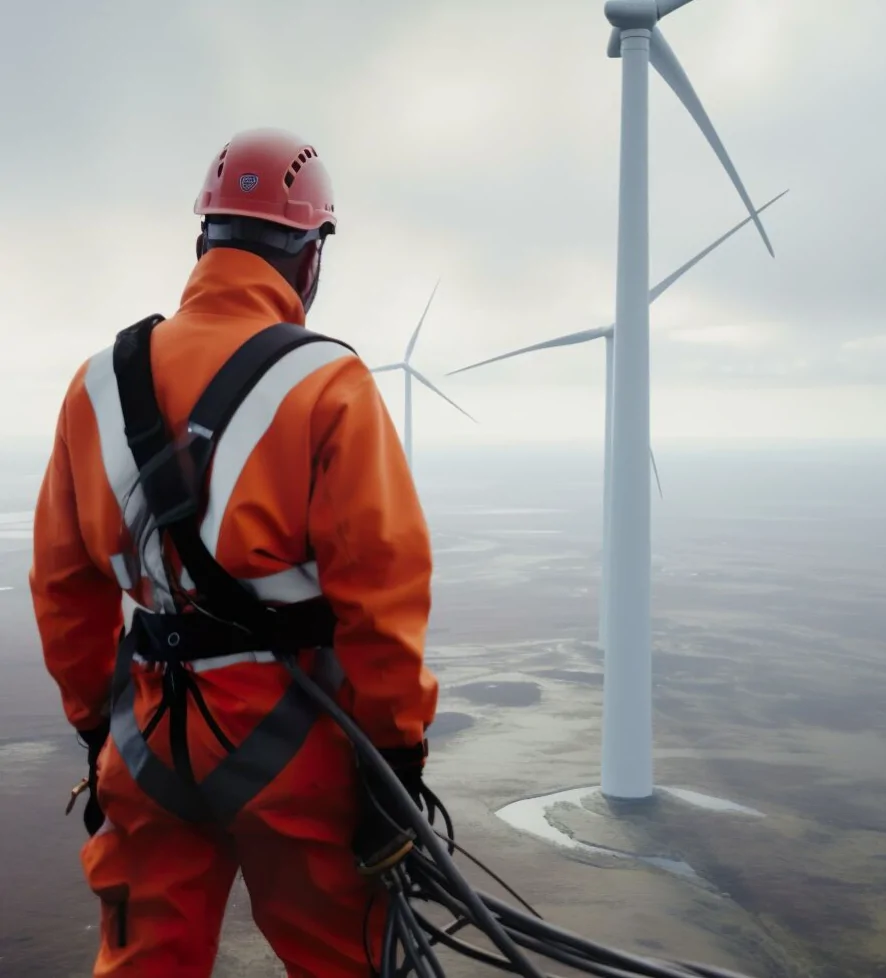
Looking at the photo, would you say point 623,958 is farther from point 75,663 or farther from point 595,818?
point 595,818

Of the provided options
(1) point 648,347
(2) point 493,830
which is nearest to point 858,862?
(2) point 493,830

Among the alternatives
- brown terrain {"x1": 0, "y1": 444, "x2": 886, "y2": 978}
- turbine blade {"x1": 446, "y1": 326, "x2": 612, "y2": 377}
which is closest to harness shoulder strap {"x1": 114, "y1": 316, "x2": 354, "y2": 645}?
brown terrain {"x1": 0, "y1": 444, "x2": 886, "y2": 978}

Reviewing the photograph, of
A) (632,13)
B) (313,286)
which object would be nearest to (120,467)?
(313,286)

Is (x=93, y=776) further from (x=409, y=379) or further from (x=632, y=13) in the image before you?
(x=409, y=379)

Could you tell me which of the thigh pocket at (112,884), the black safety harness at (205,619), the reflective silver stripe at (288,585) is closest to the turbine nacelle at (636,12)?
the black safety harness at (205,619)

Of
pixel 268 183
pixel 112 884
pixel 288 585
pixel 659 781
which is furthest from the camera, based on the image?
pixel 659 781
